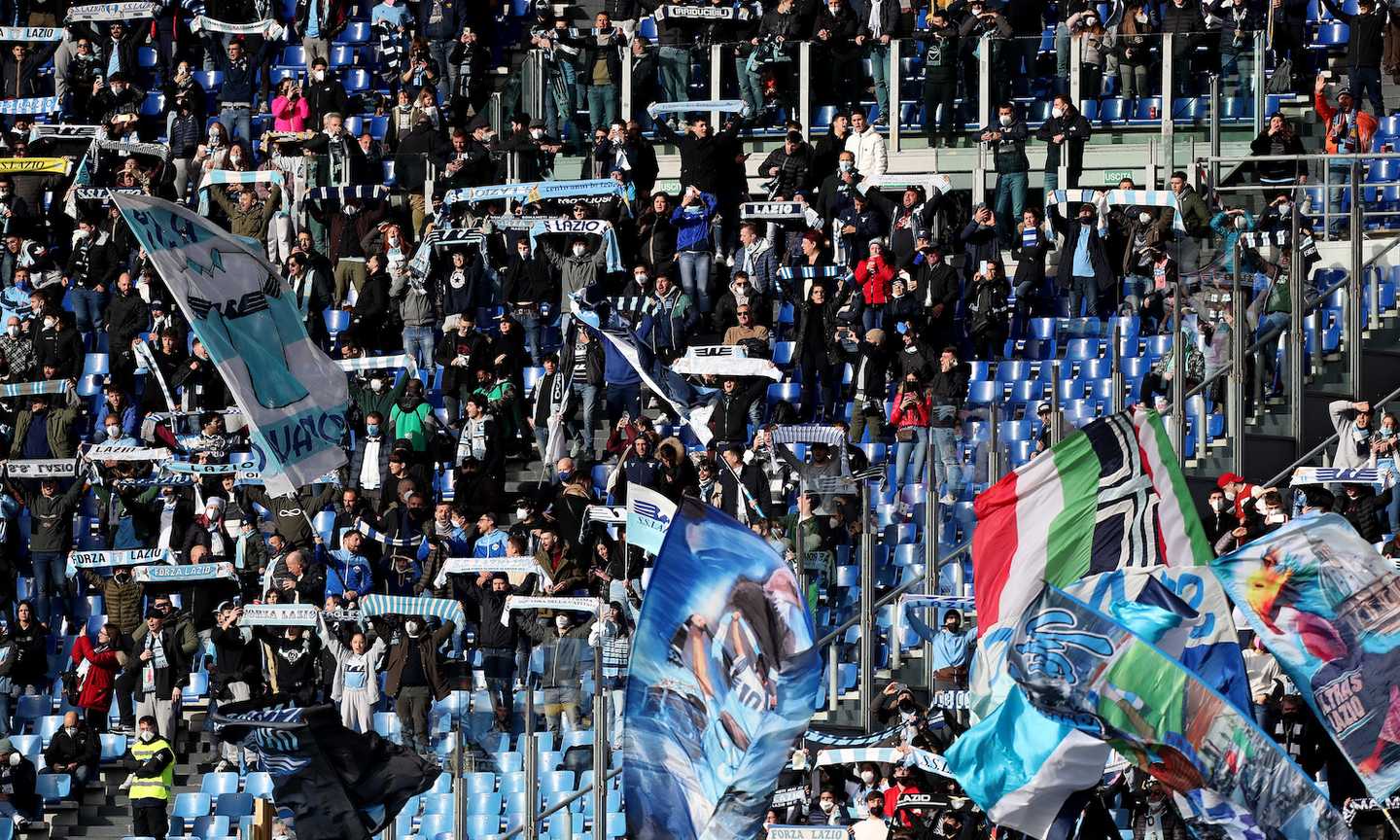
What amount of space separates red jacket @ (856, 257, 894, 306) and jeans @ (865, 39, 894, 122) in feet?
11.6

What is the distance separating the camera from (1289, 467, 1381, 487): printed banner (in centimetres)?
2472

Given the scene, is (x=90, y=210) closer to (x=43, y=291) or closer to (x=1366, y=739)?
(x=43, y=291)

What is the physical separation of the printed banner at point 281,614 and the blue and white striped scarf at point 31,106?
11.7 metres

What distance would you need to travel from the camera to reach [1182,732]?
17.1 metres

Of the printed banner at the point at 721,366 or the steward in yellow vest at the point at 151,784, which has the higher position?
the printed banner at the point at 721,366

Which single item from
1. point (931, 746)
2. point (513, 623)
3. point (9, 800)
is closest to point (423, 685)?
point (513, 623)

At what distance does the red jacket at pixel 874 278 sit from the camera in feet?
102

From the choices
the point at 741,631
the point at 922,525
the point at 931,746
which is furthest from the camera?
the point at 922,525

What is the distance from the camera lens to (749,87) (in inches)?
1379

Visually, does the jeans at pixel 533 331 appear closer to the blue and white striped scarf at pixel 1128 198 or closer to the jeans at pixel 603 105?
the jeans at pixel 603 105

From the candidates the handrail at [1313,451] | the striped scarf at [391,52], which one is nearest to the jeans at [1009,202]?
the handrail at [1313,451]

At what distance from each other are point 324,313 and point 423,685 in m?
9.95

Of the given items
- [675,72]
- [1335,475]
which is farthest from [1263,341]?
[675,72]

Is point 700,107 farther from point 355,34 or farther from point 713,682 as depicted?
point 713,682
